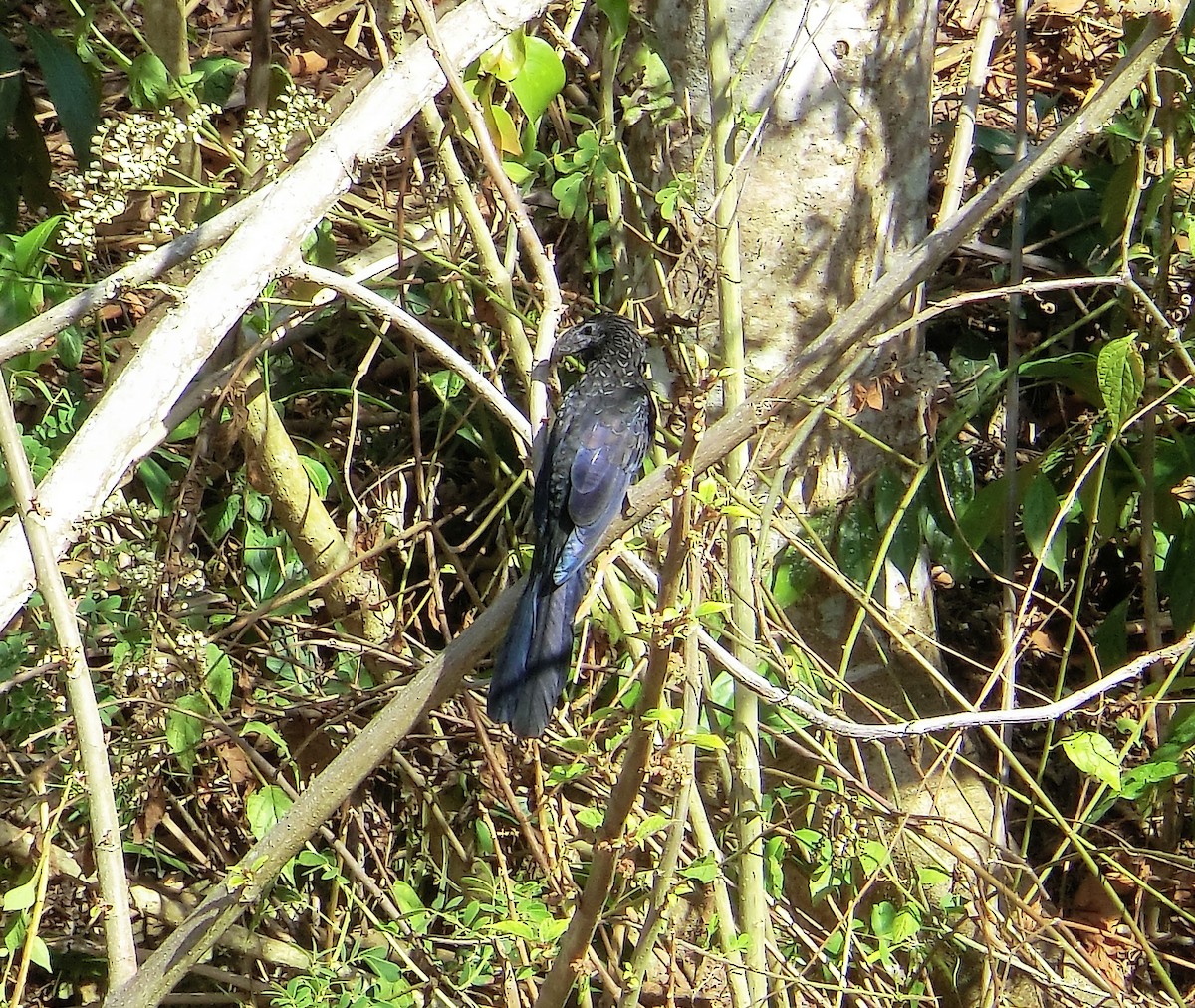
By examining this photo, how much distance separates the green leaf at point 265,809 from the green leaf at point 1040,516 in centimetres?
188

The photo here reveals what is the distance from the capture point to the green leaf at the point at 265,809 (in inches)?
110

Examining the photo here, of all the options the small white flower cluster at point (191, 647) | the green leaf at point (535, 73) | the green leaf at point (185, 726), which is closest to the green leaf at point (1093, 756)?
the green leaf at point (535, 73)

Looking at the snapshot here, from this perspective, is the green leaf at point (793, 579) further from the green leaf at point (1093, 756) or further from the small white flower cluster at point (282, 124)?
the small white flower cluster at point (282, 124)

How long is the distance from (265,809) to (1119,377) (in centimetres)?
211

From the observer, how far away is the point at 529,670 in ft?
8.44

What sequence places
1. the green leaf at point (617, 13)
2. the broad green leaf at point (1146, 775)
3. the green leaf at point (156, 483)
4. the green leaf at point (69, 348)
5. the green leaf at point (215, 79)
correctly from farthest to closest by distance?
the green leaf at point (156, 483)
the green leaf at point (215, 79)
the green leaf at point (69, 348)
the green leaf at point (617, 13)
the broad green leaf at point (1146, 775)

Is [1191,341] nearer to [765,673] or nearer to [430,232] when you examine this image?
[765,673]

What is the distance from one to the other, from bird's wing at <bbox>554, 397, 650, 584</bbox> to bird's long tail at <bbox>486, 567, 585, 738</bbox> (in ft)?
0.69

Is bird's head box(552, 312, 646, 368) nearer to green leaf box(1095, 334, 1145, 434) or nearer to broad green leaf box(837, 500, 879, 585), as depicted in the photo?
broad green leaf box(837, 500, 879, 585)

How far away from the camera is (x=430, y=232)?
3418 millimetres

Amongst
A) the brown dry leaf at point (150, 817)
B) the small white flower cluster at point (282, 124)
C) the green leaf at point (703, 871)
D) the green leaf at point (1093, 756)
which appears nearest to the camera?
the green leaf at point (1093, 756)

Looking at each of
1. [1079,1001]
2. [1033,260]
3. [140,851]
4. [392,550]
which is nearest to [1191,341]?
[1033,260]

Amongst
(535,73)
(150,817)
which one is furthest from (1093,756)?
(150,817)

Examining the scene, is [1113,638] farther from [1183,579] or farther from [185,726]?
[185,726]
